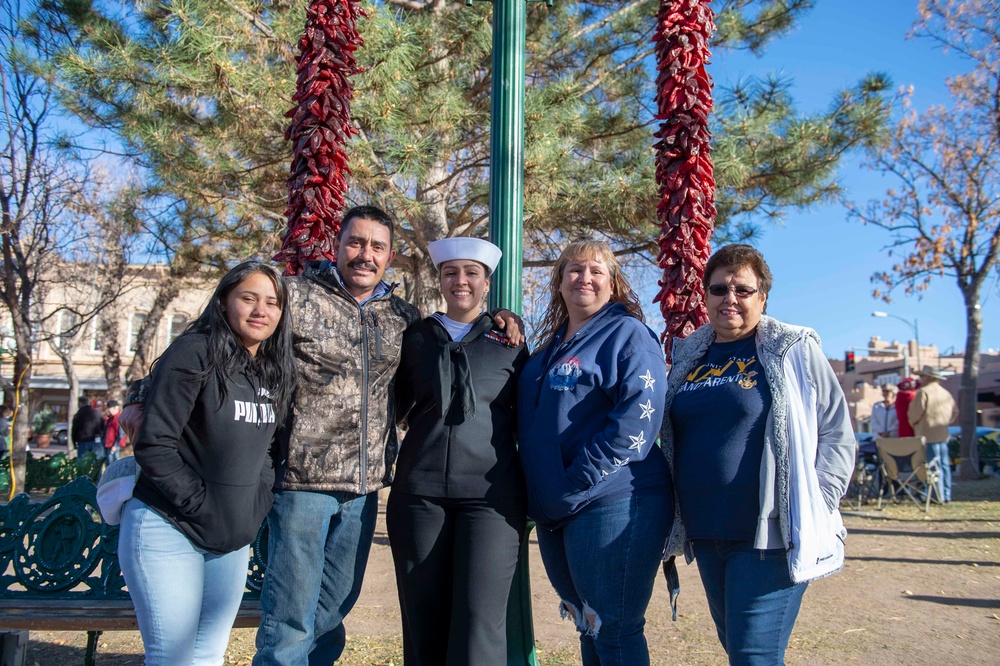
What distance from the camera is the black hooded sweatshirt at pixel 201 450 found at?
7.83 ft

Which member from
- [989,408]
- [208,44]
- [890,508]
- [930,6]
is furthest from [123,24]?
[989,408]

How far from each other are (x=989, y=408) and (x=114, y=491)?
2125 inches

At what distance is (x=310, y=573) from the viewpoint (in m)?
2.74

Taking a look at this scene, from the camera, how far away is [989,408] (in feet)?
152

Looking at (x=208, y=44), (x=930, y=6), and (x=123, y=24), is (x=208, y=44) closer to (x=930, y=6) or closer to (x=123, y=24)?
(x=123, y=24)

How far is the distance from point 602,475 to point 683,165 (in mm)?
2047

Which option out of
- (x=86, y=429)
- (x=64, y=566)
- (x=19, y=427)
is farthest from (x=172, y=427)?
(x=86, y=429)

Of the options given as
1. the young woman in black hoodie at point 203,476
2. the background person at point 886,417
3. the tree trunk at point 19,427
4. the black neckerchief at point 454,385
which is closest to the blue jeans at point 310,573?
the young woman in black hoodie at point 203,476

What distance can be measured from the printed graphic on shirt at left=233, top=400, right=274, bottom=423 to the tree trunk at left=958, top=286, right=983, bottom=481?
15186mm

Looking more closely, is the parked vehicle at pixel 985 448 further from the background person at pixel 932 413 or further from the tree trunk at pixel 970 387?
the background person at pixel 932 413

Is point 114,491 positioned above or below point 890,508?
above

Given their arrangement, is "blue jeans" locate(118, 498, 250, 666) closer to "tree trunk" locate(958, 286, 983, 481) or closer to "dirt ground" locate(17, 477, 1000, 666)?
"dirt ground" locate(17, 477, 1000, 666)

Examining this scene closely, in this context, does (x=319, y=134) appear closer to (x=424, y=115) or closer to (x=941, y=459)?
(x=424, y=115)

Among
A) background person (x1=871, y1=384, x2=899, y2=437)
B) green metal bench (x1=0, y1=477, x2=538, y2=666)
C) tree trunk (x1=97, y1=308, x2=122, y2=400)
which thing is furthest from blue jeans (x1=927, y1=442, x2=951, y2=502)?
tree trunk (x1=97, y1=308, x2=122, y2=400)
